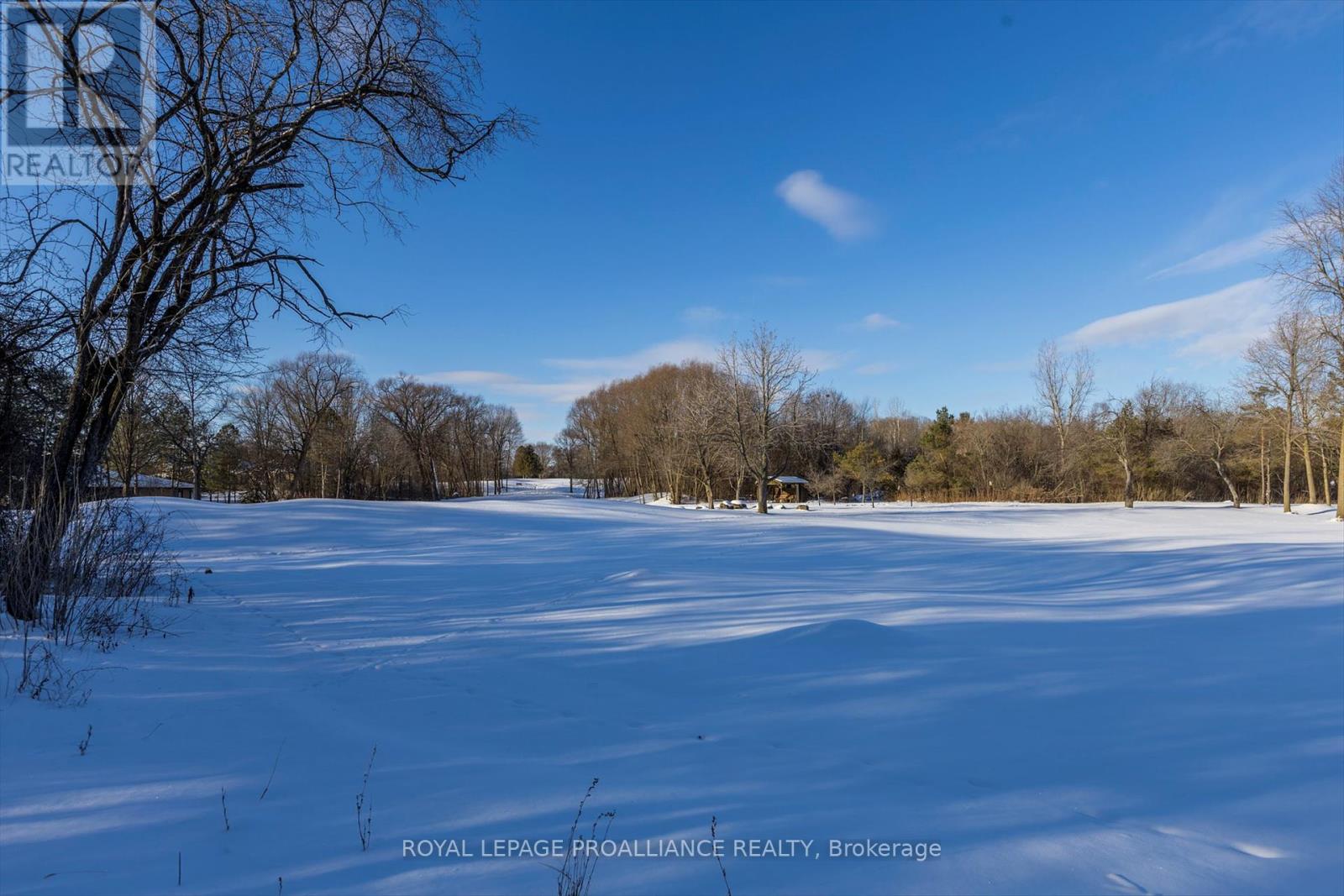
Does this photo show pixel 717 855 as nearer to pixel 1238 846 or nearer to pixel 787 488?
pixel 1238 846

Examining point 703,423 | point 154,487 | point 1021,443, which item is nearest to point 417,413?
point 154,487

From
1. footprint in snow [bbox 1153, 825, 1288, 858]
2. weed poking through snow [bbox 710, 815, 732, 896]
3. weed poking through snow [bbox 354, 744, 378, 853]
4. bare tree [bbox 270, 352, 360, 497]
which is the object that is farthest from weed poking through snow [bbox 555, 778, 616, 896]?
bare tree [bbox 270, 352, 360, 497]

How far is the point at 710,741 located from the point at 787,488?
40.0m

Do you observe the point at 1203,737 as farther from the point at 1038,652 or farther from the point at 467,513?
the point at 467,513

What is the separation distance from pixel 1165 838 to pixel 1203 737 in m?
1.45

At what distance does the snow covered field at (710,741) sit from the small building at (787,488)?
102 feet

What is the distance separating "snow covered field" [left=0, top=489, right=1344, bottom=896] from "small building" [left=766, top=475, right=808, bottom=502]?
3121 cm

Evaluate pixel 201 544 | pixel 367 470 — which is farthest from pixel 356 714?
pixel 367 470

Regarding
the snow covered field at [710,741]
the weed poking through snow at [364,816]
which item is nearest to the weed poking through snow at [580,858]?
the snow covered field at [710,741]

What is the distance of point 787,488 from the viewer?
4281 centimetres

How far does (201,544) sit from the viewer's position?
13.6 metres

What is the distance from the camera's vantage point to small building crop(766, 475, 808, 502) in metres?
39.4

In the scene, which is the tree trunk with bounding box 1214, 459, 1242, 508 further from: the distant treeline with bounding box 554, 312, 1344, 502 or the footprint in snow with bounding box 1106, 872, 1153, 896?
the footprint in snow with bounding box 1106, 872, 1153, 896

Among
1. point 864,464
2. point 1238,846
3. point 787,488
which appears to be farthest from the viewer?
point 787,488
